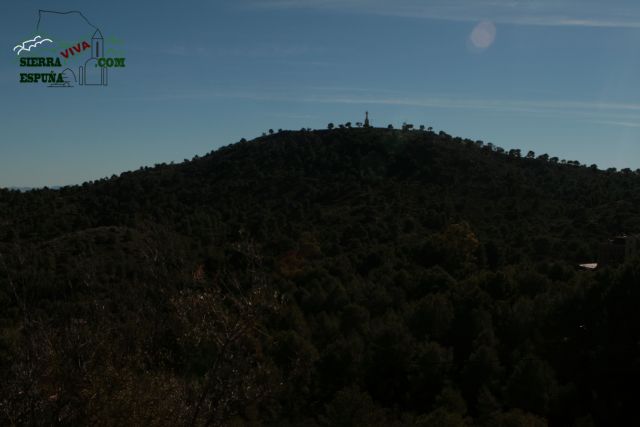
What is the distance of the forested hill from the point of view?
8.55 metres

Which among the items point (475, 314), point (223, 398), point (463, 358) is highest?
point (223, 398)

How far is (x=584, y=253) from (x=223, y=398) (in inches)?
1452

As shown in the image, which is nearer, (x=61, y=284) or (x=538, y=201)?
(x=61, y=284)

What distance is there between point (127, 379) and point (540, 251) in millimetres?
38913

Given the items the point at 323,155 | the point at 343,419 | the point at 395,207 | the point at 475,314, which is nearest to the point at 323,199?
the point at 395,207

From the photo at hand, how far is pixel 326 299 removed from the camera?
30344 millimetres

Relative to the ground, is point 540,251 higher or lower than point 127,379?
lower

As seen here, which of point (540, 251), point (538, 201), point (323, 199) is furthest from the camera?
point (323, 199)

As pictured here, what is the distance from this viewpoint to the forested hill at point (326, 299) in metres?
8.55

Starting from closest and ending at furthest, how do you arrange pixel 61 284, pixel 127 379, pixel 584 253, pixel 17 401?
pixel 17 401
pixel 127 379
pixel 61 284
pixel 584 253

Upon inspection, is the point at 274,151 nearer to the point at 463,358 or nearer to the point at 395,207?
the point at 395,207

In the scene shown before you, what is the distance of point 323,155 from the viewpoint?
274 ft

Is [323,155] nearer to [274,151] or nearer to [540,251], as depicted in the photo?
[274,151]

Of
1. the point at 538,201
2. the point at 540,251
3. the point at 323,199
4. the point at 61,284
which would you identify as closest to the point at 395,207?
the point at 323,199
